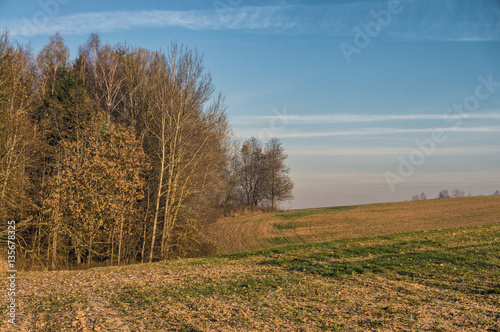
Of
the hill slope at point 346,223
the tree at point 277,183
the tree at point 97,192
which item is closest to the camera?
the tree at point 97,192

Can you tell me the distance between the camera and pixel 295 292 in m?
10.9

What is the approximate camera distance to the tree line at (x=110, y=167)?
20.5m

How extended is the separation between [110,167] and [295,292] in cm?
1460

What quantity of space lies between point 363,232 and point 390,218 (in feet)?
34.1

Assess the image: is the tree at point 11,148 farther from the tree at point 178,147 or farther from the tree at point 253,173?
the tree at point 253,173

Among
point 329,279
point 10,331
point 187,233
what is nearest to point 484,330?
point 329,279

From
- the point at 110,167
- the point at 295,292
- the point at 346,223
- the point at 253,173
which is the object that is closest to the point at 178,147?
the point at 110,167

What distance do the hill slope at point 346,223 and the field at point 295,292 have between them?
47.8 feet

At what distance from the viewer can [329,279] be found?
12773 millimetres

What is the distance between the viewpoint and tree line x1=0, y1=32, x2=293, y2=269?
2052 cm

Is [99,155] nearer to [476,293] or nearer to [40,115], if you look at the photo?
[40,115]

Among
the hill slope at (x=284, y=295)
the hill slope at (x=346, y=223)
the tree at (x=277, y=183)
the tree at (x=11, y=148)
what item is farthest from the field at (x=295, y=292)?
the tree at (x=277, y=183)

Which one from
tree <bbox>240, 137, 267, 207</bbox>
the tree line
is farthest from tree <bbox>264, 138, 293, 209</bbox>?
the tree line

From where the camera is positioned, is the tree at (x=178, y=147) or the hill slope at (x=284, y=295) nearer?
the hill slope at (x=284, y=295)
